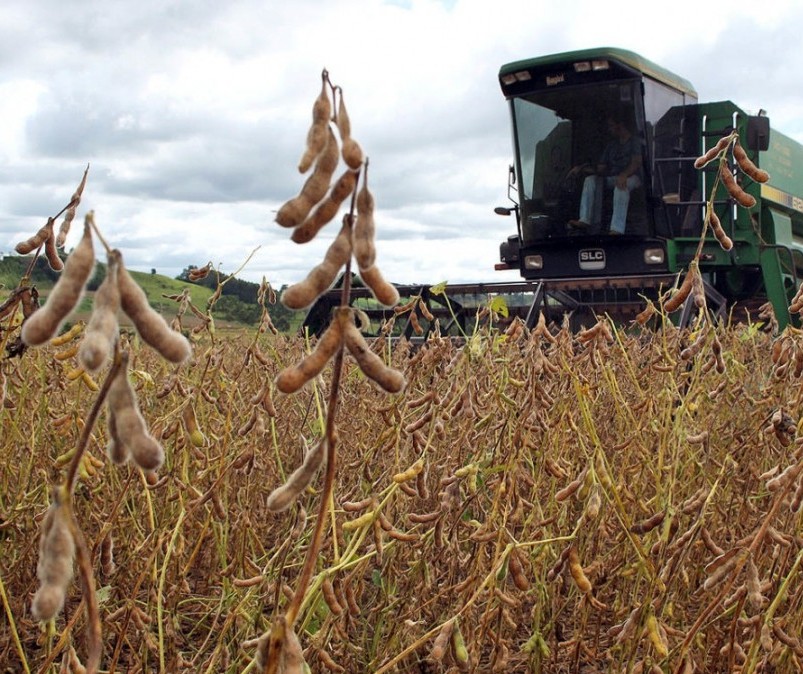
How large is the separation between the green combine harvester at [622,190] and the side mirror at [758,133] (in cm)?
2

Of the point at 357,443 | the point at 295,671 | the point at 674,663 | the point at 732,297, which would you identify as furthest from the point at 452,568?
the point at 732,297

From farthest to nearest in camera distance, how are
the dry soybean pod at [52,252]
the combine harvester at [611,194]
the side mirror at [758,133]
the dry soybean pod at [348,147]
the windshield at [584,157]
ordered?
the windshield at [584,157] < the combine harvester at [611,194] < the side mirror at [758,133] < the dry soybean pod at [52,252] < the dry soybean pod at [348,147]

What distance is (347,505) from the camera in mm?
1837

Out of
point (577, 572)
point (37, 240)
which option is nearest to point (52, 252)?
point (37, 240)

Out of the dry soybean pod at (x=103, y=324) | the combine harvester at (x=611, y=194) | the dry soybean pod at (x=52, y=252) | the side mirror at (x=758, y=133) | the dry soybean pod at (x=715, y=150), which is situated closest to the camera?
the dry soybean pod at (x=103, y=324)

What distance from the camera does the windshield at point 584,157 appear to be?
12219 mm

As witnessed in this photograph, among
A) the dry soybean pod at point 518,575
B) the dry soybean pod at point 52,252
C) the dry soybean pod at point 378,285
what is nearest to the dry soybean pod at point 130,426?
the dry soybean pod at point 378,285

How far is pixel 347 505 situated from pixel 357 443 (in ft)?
5.37

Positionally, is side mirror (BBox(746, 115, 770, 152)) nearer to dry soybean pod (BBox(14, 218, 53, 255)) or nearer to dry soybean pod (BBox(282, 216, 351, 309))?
dry soybean pod (BBox(14, 218, 53, 255))

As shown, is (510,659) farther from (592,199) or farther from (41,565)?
(592,199)

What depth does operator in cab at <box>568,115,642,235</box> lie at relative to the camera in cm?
1227

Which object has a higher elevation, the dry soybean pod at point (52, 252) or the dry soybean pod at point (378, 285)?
the dry soybean pod at point (52, 252)

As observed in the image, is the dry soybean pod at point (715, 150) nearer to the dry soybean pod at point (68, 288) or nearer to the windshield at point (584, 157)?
the dry soybean pod at point (68, 288)

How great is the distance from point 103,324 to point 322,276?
Result: 9.9 inches
